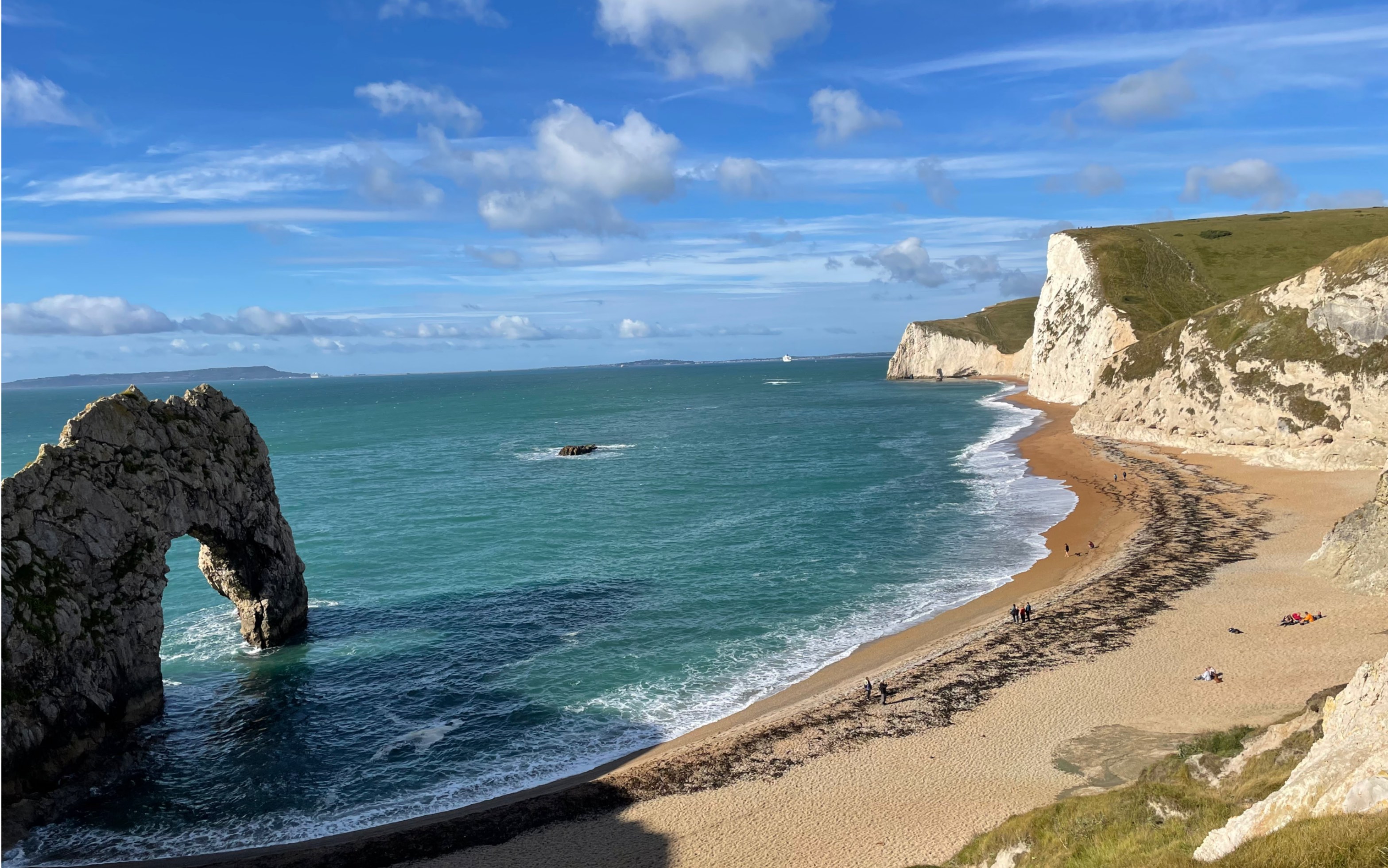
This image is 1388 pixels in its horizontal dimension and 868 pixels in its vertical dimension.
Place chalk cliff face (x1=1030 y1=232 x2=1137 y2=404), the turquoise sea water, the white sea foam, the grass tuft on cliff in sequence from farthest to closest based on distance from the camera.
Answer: chalk cliff face (x1=1030 y1=232 x2=1137 y2=404) < the white sea foam < the turquoise sea water < the grass tuft on cliff

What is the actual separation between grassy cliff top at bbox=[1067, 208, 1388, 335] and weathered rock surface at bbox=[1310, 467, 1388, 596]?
70447 millimetres

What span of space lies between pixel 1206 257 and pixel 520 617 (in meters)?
126

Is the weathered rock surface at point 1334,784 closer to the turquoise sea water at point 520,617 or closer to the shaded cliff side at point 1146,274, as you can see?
the turquoise sea water at point 520,617

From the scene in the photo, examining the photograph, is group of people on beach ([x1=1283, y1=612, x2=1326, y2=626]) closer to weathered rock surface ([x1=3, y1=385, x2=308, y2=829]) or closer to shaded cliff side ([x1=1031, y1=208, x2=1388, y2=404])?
weathered rock surface ([x1=3, y1=385, x2=308, y2=829])

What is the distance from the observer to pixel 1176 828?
52.5 feet

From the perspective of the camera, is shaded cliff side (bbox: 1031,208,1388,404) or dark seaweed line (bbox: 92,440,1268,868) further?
shaded cliff side (bbox: 1031,208,1388,404)

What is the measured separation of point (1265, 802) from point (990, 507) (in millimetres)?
49505

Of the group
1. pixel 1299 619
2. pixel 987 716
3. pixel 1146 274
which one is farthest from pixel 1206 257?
pixel 987 716

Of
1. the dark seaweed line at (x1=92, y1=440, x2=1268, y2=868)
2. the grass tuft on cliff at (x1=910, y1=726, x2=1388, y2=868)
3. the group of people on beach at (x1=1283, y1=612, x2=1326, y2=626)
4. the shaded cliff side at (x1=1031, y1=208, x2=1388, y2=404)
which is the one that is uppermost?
the shaded cliff side at (x1=1031, y1=208, x2=1388, y2=404)

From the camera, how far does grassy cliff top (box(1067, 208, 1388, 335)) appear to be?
11012cm

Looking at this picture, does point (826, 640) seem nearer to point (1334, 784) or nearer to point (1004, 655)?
point (1004, 655)

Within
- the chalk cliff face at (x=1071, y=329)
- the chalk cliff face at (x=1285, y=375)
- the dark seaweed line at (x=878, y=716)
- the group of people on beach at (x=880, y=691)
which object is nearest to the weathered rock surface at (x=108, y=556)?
the dark seaweed line at (x=878, y=716)

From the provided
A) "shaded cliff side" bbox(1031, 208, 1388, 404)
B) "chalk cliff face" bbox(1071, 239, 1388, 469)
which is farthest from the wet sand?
"shaded cliff side" bbox(1031, 208, 1388, 404)

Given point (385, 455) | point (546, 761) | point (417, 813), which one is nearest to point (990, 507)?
point (546, 761)
